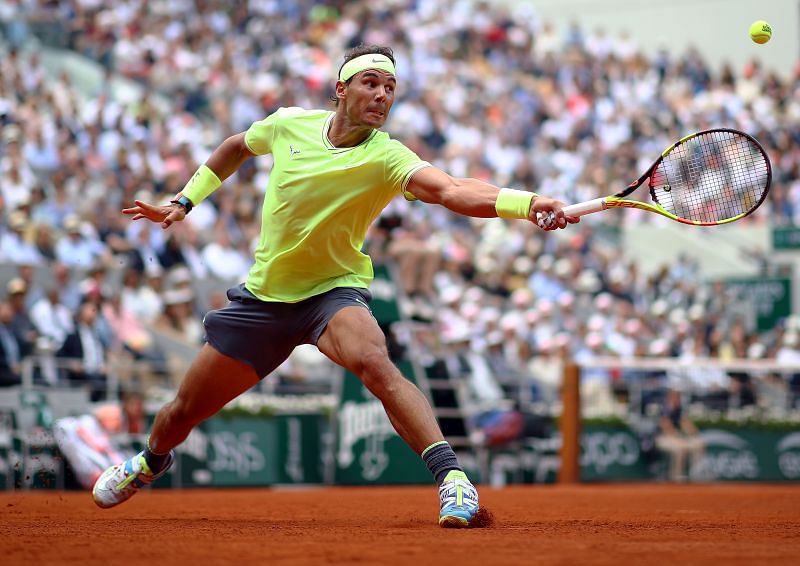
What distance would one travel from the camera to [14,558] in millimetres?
5078

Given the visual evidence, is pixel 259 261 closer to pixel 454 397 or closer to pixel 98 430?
pixel 98 430

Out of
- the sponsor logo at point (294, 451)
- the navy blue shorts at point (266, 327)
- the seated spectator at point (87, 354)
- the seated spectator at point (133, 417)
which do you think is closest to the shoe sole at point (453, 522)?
the navy blue shorts at point (266, 327)

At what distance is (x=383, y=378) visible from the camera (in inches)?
262

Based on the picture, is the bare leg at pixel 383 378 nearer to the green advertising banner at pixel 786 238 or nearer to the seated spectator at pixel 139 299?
the seated spectator at pixel 139 299

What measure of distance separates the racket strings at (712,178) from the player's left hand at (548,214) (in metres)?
0.93

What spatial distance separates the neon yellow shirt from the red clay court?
1.32 meters

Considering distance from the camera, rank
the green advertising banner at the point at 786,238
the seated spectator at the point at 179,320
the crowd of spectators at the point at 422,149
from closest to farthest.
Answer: the seated spectator at the point at 179,320 → the crowd of spectators at the point at 422,149 → the green advertising banner at the point at 786,238

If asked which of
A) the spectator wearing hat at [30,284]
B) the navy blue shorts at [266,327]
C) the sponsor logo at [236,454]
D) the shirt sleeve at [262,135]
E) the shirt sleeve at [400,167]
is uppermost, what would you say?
→ the shirt sleeve at [262,135]

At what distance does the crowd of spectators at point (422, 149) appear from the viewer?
52.1 feet

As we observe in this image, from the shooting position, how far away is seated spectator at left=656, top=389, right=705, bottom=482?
671 inches

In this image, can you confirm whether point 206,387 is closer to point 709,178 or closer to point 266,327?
point 266,327

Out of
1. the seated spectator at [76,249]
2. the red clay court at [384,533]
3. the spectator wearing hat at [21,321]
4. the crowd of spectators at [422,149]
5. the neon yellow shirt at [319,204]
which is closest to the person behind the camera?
the red clay court at [384,533]

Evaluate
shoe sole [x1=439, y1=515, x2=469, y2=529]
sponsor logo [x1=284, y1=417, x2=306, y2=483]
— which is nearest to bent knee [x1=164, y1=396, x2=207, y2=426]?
shoe sole [x1=439, y1=515, x2=469, y2=529]

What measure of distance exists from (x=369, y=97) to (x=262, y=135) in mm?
793
